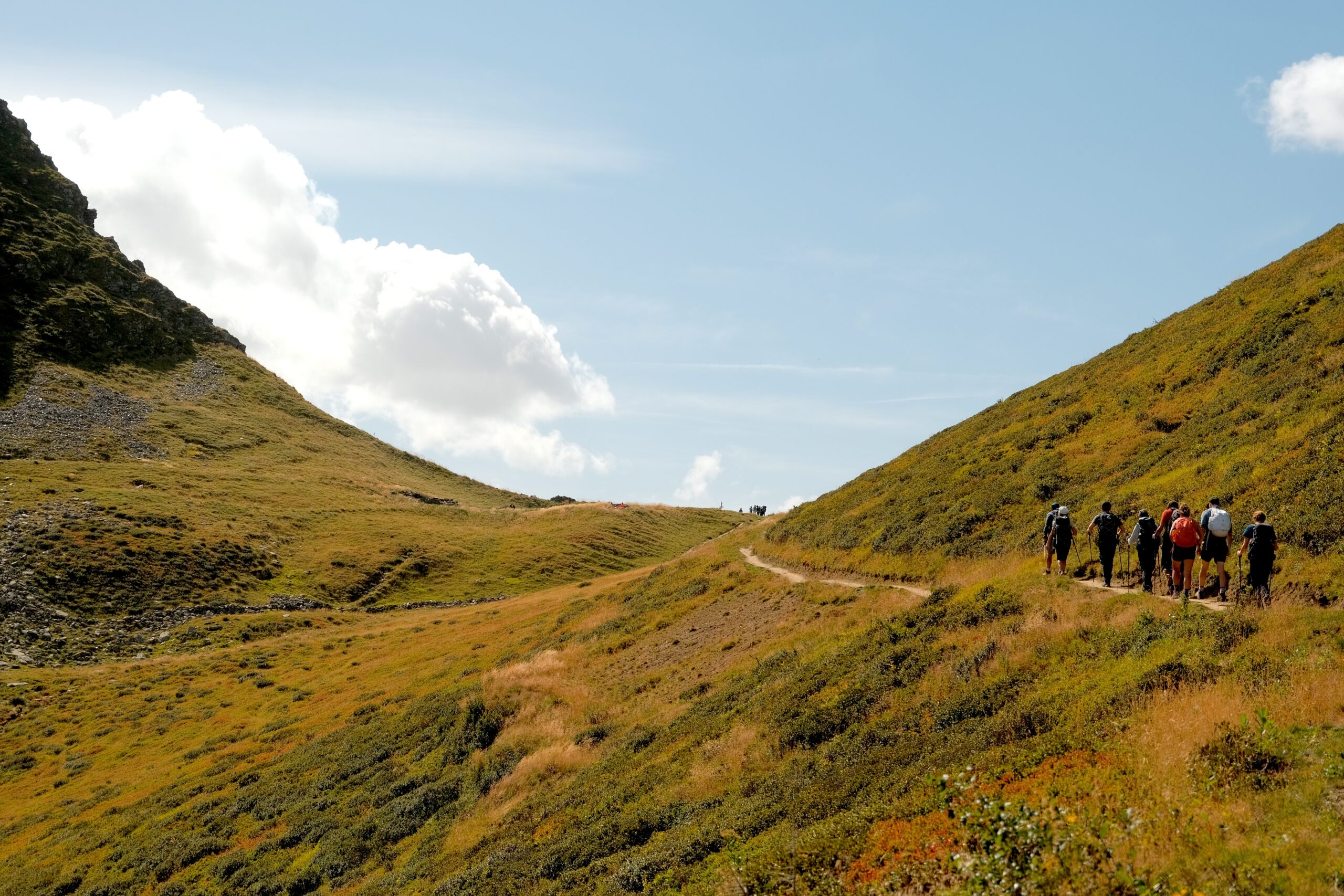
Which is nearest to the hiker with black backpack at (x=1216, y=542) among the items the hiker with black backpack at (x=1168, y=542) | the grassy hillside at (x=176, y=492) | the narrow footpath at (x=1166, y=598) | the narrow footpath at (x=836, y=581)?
the narrow footpath at (x=1166, y=598)

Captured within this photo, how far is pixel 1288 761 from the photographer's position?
392 inches

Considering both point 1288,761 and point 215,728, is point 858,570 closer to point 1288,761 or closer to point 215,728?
point 1288,761

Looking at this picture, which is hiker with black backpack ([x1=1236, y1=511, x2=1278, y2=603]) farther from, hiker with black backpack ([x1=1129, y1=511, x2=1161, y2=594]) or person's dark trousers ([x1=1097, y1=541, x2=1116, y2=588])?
person's dark trousers ([x1=1097, y1=541, x2=1116, y2=588])

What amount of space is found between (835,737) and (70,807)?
42.3m

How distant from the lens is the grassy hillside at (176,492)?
76.8 m

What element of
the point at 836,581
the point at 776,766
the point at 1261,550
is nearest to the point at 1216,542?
the point at 1261,550

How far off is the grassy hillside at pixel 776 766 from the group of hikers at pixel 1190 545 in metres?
1.44

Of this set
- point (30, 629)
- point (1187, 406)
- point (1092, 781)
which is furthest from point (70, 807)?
point (1187, 406)

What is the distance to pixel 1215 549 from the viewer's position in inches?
728

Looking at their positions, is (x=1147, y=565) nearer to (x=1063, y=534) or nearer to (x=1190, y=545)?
(x=1190, y=545)

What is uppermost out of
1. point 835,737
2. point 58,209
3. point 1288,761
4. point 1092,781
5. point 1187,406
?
point 58,209

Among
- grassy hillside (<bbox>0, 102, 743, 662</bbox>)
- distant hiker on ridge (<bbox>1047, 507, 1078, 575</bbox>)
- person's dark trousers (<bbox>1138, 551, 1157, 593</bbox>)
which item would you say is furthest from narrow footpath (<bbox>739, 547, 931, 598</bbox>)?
grassy hillside (<bbox>0, 102, 743, 662</bbox>)

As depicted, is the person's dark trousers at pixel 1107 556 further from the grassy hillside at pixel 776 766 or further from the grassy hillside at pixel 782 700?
the grassy hillside at pixel 776 766

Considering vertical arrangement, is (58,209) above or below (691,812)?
above
